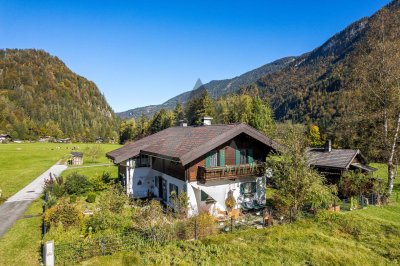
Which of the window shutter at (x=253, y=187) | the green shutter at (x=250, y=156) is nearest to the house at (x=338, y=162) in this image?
the green shutter at (x=250, y=156)

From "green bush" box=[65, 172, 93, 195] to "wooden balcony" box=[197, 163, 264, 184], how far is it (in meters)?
13.5

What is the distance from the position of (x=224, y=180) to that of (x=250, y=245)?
6.35 m

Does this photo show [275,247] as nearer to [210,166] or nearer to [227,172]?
[227,172]

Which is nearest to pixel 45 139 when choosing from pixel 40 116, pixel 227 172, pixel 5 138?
pixel 5 138

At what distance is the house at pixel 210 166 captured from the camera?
18.1 metres

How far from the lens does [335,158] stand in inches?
1061

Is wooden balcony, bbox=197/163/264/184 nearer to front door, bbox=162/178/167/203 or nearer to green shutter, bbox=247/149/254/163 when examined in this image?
green shutter, bbox=247/149/254/163

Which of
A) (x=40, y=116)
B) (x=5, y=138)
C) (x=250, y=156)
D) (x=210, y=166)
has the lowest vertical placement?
(x=210, y=166)

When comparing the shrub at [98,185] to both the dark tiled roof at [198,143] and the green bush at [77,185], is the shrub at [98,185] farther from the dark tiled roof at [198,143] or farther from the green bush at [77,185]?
the dark tiled roof at [198,143]

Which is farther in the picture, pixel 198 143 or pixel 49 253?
pixel 198 143

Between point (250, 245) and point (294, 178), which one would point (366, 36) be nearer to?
point (294, 178)

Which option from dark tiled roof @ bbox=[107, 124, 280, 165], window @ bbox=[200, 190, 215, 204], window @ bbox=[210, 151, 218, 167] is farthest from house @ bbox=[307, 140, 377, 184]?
window @ bbox=[200, 190, 215, 204]

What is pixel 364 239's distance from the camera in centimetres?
1438

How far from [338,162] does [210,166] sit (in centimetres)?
1489
